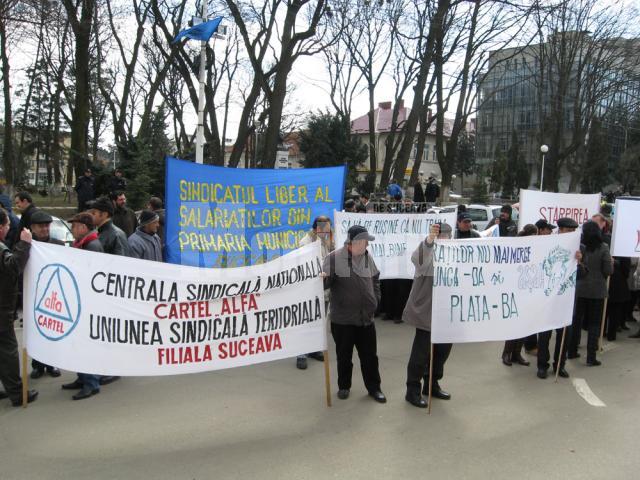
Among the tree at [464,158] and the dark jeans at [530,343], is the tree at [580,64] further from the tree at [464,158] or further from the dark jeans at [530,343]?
the tree at [464,158]

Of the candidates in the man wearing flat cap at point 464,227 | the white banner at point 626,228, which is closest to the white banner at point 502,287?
the white banner at point 626,228

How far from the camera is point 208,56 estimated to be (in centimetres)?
2112

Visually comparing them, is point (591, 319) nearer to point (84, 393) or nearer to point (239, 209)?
point (239, 209)

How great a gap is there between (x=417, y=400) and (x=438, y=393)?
0.32 meters

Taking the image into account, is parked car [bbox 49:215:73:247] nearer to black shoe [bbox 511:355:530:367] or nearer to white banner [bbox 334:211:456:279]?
white banner [bbox 334:211:456:279]

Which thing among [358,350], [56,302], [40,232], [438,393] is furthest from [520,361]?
[40,232]

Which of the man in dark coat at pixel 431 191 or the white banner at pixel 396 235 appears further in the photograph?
the man in dark coat at pixel 431 191

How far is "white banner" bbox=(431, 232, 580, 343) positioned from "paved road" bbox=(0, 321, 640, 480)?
2.26ft

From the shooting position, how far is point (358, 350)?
5.26 meters

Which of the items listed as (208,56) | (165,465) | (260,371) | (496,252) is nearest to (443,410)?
(496,252)

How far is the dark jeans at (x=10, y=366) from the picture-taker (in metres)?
4.92

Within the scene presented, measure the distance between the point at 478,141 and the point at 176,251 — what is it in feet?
Result: 266

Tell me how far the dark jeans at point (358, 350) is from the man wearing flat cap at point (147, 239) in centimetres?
246

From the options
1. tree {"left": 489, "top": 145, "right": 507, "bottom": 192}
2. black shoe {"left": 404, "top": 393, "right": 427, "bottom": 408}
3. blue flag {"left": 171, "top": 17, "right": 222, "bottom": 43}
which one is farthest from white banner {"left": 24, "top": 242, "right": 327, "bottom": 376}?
tree {"left": 489, "top": 145, "right": 507, "bottom": 192}
